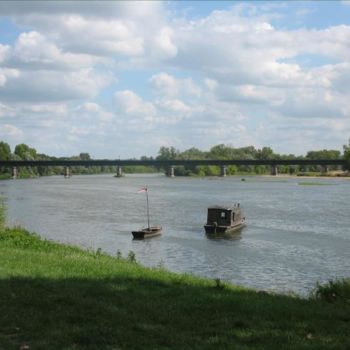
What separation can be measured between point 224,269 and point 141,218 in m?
34.3

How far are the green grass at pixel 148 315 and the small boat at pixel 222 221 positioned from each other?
39.4 meters

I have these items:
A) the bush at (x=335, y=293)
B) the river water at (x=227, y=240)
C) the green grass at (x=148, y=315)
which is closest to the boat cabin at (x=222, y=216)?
the river water at (x=227, y=240)

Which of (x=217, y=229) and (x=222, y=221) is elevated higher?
(x=222, y=221)

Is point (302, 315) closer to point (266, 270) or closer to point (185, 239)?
point (266, 270)

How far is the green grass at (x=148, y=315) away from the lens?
9184 millimetres

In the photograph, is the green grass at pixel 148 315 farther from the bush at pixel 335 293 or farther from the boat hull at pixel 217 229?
the boat hull at pixel 217 229

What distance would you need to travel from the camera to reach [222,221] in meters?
56.7

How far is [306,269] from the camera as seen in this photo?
1303 inches

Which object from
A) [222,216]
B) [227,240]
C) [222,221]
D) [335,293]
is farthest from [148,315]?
[222,216]

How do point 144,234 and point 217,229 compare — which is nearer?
point 144,234

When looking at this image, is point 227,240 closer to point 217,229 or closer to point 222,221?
point 217,229

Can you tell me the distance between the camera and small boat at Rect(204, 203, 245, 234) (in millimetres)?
55031

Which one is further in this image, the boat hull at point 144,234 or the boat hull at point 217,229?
the boat hull at point 217,229

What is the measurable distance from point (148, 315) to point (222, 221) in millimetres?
46035
